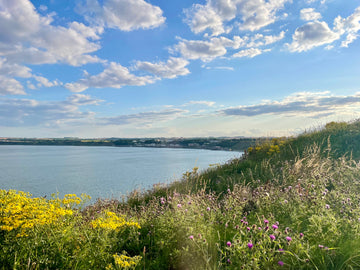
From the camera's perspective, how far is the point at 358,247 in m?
2.82

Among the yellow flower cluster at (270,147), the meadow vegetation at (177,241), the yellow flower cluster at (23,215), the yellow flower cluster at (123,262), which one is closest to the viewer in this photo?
the yellow flower cluster at (123,262)

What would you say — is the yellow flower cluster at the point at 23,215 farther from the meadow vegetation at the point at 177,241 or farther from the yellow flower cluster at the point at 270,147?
the yellow flower cluster at the point at 270,147

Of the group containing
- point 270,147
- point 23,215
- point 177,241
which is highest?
point 270,147

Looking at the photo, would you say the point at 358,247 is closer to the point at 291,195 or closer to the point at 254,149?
the point at 291,195

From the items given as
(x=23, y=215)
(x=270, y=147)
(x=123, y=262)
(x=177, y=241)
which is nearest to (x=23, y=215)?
(x=23, y=215)

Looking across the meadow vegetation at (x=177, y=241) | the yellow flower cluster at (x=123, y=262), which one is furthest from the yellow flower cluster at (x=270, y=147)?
the yellow flower cluster at (x=123, y=262)

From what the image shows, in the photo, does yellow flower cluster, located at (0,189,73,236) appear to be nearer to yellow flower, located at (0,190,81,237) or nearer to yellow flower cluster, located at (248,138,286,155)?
yellow flower, located at (0,190,81,237)

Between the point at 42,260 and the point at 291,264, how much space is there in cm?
298

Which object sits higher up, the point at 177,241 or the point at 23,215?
the point at 23,215

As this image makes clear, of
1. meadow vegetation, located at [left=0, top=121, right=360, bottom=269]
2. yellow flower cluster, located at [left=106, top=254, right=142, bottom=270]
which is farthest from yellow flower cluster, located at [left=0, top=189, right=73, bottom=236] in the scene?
yellow flower cluster, located at [left=106, top=254, right=142, bottom=270]

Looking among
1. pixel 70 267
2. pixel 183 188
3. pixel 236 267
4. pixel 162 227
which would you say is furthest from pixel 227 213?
pixel 183 188

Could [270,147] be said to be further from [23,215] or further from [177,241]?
[23,215]

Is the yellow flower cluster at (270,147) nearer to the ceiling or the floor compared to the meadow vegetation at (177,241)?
nearer to the ceiling

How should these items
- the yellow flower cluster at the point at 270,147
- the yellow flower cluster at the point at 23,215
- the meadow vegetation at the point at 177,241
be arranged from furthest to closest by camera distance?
1. the yellow flower cluster at the point at 270,147
2. the yellow flower cluster at the point at 23,215
3. the meadow vegetation at the point at 177,241
